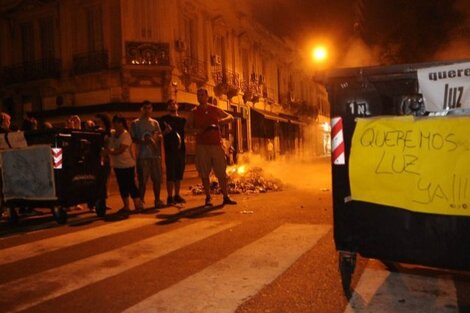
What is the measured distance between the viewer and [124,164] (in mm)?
7961

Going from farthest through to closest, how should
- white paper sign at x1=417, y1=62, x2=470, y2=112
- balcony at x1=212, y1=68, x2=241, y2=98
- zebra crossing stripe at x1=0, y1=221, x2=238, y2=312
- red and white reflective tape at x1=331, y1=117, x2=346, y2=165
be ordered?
balcony at x1=212, y1=68, x2=241, y2=98
zebra crossing stripe at x1=0, y1=221, x2=238, y2=312
red and white reflective tape at x1=331, y1=117, x2=346, y2=165
white paper sign at x1=417, y1=62, x2=470, y2=112

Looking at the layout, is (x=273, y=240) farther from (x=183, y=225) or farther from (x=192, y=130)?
(x=192, y=130)

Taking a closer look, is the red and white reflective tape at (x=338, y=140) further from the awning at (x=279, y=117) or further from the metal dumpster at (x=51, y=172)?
the awning at (x=279, y=117)

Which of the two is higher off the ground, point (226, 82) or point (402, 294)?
point (226, 82)

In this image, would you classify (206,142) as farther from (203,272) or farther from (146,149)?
(203,272)

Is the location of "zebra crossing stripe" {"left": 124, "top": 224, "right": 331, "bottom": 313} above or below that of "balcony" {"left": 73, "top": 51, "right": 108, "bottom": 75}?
below

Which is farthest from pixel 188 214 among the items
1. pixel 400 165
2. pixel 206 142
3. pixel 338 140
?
pixel 400 165

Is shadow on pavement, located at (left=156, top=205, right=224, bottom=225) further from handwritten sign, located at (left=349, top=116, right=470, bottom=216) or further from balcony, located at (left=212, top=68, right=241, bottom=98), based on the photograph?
balcony, located at (left=212, top=68, right=241, bottom=98)

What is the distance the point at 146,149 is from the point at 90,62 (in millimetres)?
14126

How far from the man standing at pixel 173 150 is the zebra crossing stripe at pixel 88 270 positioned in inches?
116

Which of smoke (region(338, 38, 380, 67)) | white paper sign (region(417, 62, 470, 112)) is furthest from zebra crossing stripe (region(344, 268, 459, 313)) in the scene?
smoke (region(338, 38, 380, 67))

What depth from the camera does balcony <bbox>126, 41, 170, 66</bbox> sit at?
2031cm

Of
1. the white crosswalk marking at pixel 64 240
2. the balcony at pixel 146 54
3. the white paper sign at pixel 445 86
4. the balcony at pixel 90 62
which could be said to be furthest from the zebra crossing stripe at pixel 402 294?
the balcony at pixel 90 62

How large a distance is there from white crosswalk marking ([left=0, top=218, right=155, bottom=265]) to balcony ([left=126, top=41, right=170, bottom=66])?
47.5 ft
